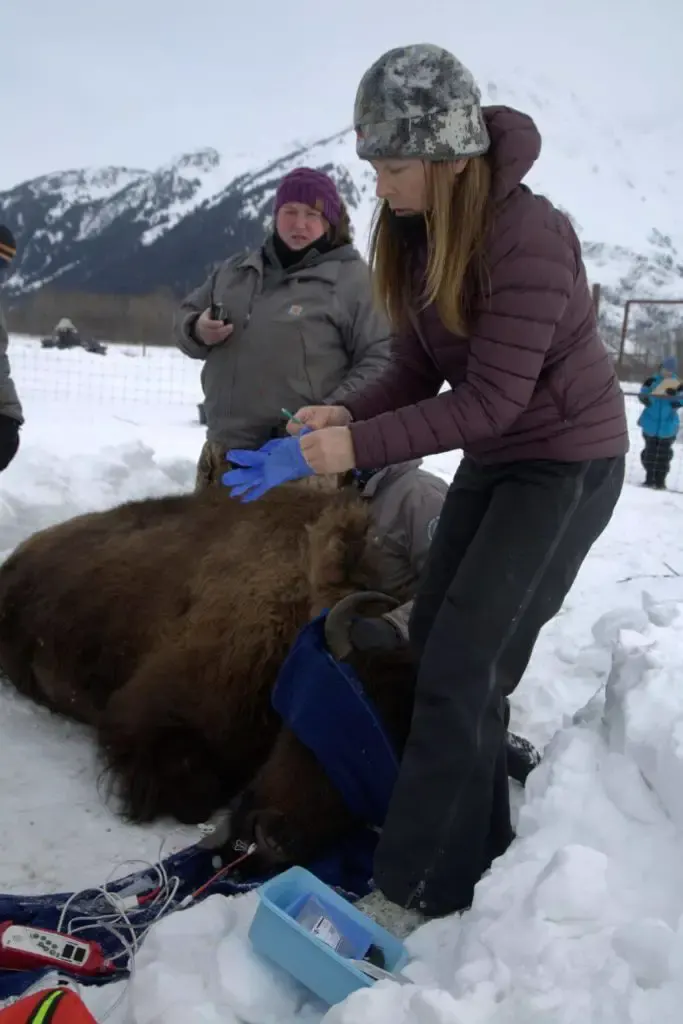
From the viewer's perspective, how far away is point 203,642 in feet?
8.11

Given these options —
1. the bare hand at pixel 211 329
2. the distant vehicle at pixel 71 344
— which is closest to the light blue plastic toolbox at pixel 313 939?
the bare hand at pixel 211 329

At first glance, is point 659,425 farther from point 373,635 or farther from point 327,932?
point 327,932

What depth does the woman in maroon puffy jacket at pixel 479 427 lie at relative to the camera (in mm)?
1618

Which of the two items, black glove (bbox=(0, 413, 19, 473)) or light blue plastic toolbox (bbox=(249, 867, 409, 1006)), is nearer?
light blue plastic toolbox (bbox=(249, 867, 409, 1006))

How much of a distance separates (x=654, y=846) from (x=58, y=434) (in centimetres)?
619

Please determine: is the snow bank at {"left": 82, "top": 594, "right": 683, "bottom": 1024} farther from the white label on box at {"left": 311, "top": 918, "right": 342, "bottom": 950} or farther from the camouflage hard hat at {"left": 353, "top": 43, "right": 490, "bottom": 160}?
the camouflage hard hat at {"left": 353, "top": 43, "right": 490, "bottom": 160}

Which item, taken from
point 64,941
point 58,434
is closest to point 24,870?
point 64,941

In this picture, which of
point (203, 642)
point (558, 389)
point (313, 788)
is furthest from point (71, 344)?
point (558, 389)

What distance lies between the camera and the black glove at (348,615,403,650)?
80.5 inches

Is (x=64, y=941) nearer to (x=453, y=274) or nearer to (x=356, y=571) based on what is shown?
(x=356, y=571)

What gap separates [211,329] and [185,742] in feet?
5.19

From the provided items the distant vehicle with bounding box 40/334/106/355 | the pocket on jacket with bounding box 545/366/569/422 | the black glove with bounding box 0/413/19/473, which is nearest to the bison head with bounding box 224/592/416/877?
the pocket on jacket with bounding box 545/366/569/422

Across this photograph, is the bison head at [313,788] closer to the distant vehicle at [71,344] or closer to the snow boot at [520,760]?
the snow boot at [520,760]

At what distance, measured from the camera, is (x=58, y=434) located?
673 cm
